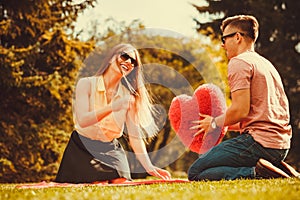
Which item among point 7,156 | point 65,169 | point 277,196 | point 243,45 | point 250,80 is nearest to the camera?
point 277,196

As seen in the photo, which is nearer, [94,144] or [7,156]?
[94,144]

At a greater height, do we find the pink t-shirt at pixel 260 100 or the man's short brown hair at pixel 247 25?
the man's short brown hair at pixel 247 25

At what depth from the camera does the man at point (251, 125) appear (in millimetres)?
4680

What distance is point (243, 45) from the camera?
5082mm

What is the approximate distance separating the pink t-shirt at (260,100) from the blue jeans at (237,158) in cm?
7

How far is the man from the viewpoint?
15.4 feet

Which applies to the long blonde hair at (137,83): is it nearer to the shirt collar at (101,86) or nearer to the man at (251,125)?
the shirt collar at (101,86)

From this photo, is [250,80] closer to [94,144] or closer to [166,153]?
[94,144]

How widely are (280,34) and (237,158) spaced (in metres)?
11.5

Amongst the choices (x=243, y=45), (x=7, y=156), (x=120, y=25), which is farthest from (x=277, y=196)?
(x=120, y=25)

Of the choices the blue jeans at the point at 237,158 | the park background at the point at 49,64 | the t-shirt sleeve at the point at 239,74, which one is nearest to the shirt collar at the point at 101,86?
the blue jeans at the point at 237,158

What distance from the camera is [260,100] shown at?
4.77 metres

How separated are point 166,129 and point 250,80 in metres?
24.2

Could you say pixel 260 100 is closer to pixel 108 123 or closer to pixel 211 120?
pixel 211 120
